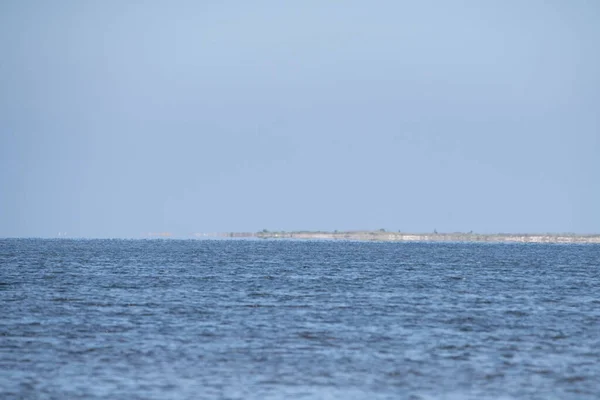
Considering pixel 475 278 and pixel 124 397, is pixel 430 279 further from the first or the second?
pixel 124 397

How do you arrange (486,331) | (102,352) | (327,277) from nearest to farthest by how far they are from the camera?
(102,352) → (486,331) → (327,277)

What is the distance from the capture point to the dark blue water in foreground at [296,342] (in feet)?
81.6

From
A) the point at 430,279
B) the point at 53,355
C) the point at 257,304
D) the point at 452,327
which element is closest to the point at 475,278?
the point at 430,279

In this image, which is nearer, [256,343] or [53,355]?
[53,355]

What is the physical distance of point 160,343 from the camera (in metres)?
31.9

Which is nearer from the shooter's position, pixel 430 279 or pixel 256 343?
pixel 256 343

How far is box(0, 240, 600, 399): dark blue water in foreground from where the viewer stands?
81.6ft

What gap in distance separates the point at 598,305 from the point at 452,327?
45.6 feet

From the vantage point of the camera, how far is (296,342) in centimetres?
3234

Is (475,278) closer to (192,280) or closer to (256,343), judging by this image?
(192,280)

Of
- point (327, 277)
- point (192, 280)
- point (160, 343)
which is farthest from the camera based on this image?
point (327, 277)

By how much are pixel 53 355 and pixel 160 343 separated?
3894mm

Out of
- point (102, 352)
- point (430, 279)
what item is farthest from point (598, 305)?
point (102, 352)

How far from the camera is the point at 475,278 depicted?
7194 cm
